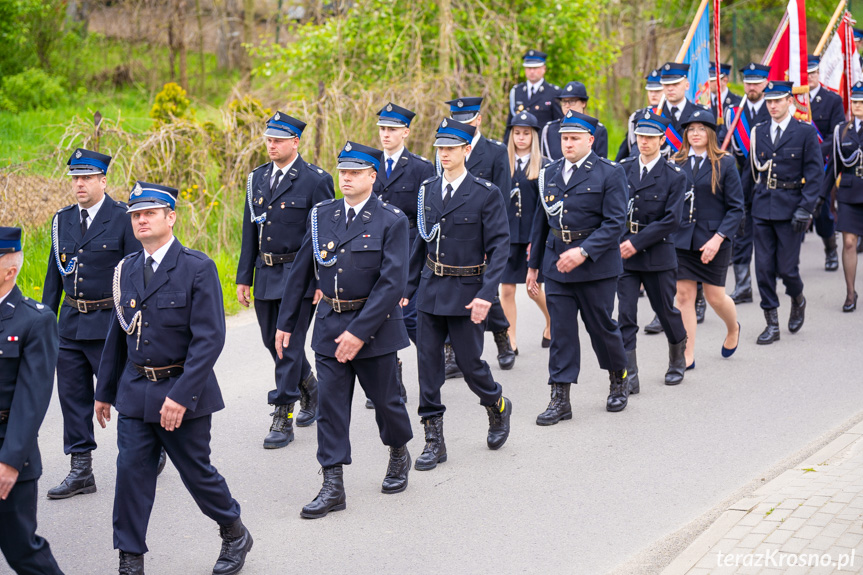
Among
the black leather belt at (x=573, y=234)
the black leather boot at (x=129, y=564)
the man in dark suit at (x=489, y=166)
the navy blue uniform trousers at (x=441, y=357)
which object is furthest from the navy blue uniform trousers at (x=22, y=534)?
the man in dark suit at (x=489, y=166)

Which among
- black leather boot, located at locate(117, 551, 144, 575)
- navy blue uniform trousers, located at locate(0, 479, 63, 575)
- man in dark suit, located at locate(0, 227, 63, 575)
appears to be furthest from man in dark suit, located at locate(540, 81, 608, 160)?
navy blue uniform trousers, located at locate(0, 479, 63, 575)

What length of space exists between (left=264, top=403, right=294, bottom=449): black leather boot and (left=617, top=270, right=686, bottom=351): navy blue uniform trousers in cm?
264

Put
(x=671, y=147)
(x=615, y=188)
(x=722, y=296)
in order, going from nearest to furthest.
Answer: (x=615, y=188), (x=722, y=296), (x=671, y=147)

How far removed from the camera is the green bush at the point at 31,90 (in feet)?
63.9

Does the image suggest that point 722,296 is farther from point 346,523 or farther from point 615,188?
point 346,523

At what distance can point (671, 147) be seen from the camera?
998 cm

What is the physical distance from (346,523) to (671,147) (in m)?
5.82

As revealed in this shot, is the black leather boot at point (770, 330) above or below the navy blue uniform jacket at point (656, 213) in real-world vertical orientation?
below

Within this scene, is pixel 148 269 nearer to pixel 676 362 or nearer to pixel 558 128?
pixel 676 362

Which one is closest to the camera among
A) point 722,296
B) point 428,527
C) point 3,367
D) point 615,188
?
point 3,367

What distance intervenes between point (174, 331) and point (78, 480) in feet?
5.50

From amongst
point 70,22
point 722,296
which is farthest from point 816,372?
point 70,22

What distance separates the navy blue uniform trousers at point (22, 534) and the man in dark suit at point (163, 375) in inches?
19.2

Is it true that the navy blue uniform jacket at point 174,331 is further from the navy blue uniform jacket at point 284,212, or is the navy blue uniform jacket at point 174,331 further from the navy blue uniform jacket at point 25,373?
the navy blue uniform jacket at point 284,212
